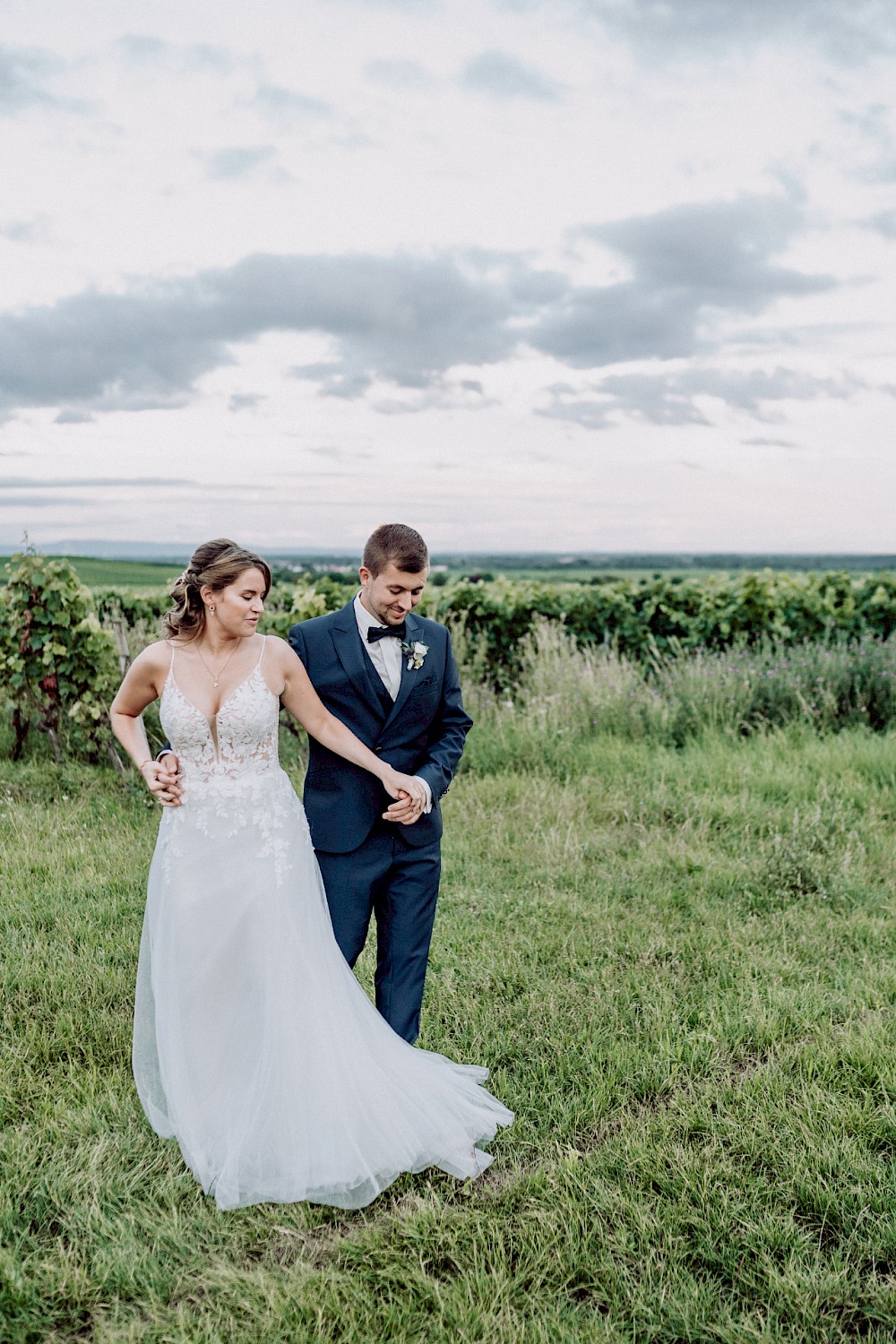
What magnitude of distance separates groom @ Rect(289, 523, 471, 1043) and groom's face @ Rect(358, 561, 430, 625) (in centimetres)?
3

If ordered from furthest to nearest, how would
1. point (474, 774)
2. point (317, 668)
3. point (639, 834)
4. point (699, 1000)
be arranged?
point (474, 774) < point (639, 834) < point (699, 1000) < point (317, 668)

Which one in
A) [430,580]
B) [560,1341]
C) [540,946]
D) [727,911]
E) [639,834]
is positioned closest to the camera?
[560,1341]

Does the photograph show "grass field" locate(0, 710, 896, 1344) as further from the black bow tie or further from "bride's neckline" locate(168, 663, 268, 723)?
the black bow tie

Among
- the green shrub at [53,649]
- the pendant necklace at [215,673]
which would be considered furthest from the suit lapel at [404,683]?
the green shrub at [53,649]

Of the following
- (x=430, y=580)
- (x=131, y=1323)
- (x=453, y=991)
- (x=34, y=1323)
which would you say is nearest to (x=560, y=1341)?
(x=131, y=1323)

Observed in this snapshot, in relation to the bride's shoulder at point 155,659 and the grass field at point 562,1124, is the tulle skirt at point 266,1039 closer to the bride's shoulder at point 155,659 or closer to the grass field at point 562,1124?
the grass field at point 562,1124

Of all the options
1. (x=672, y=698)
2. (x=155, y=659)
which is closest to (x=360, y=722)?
(x=155, y=659)

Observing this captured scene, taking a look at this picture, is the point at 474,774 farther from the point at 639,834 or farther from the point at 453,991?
the point at 453,991

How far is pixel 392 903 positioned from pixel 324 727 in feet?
2.53

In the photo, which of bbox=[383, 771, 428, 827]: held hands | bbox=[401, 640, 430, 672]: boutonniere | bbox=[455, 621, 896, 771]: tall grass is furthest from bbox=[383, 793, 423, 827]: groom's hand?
bbox=[455, 621, 896, 771]: tall grass

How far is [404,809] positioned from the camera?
3.74 m

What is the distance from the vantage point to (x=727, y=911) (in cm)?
610

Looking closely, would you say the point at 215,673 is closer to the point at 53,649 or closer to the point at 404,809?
the point at 404,809

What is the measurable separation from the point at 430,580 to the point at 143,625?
3965 millimetres
